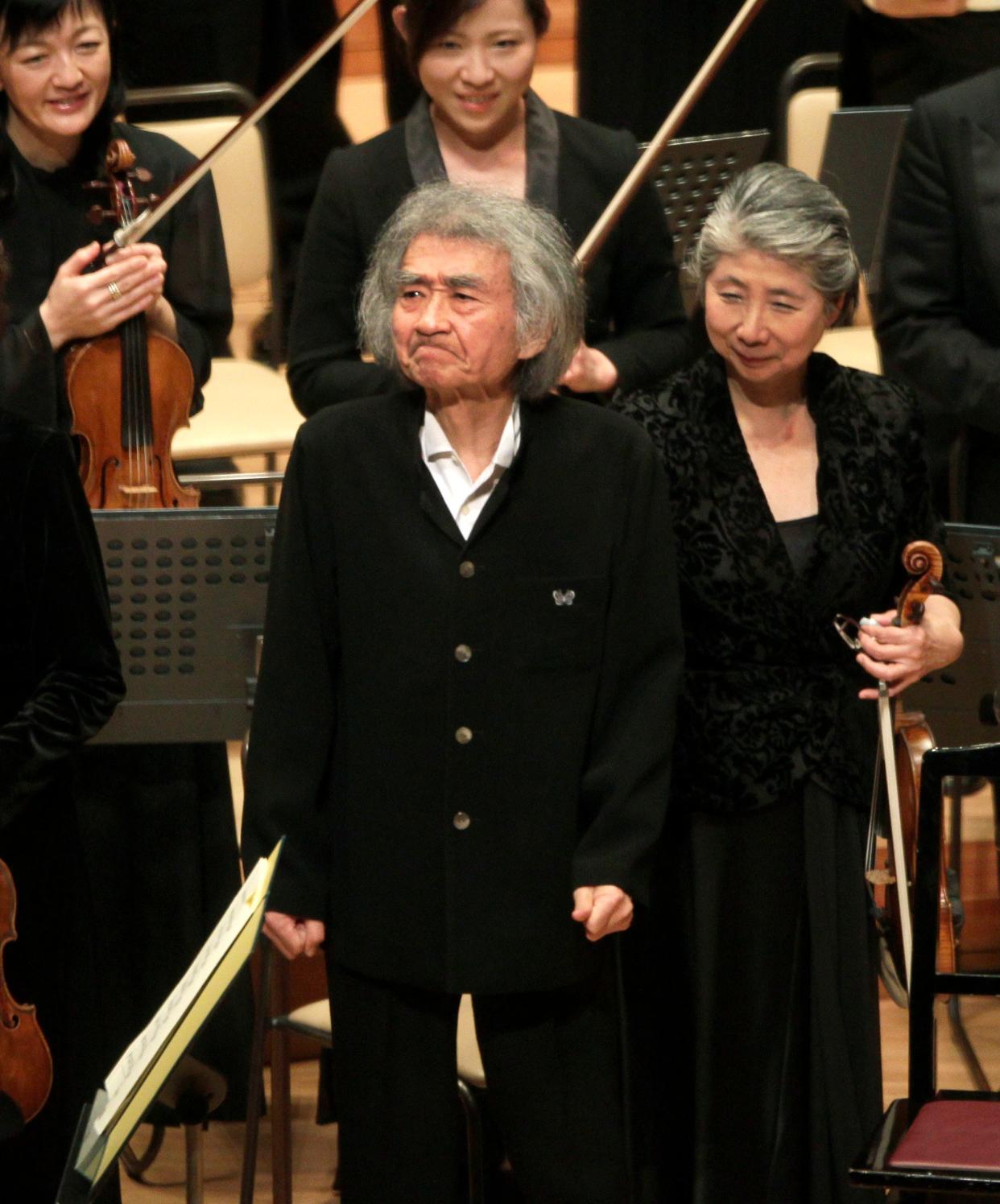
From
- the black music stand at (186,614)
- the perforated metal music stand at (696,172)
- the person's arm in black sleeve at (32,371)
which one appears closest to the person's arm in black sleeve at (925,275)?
the perforated metal music stand at (696,172)

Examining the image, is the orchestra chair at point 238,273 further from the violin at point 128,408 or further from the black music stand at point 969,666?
the black music stand at point 969,666

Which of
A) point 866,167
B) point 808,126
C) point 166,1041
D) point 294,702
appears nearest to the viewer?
point 166,1041

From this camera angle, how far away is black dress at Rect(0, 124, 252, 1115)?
2.74m

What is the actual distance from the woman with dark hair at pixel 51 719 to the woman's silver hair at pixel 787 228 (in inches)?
29.4

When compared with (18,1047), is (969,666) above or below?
above

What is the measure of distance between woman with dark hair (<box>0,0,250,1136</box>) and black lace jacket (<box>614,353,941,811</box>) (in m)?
0.76

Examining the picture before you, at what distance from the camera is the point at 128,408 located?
2.60 metres

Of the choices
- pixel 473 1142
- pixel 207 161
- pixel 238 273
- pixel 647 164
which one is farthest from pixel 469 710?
pixel 238 273

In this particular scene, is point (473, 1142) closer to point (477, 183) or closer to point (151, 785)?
point (151, 785)

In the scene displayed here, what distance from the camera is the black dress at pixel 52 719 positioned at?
81.4 inches

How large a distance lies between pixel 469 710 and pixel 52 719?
417mm

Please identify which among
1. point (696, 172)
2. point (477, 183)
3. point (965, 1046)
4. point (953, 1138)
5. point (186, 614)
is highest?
point (696, 172)

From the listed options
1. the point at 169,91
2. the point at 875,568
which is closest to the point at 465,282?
the point at 875,568

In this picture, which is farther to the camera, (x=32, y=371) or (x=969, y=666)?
(x=32, y=371)
